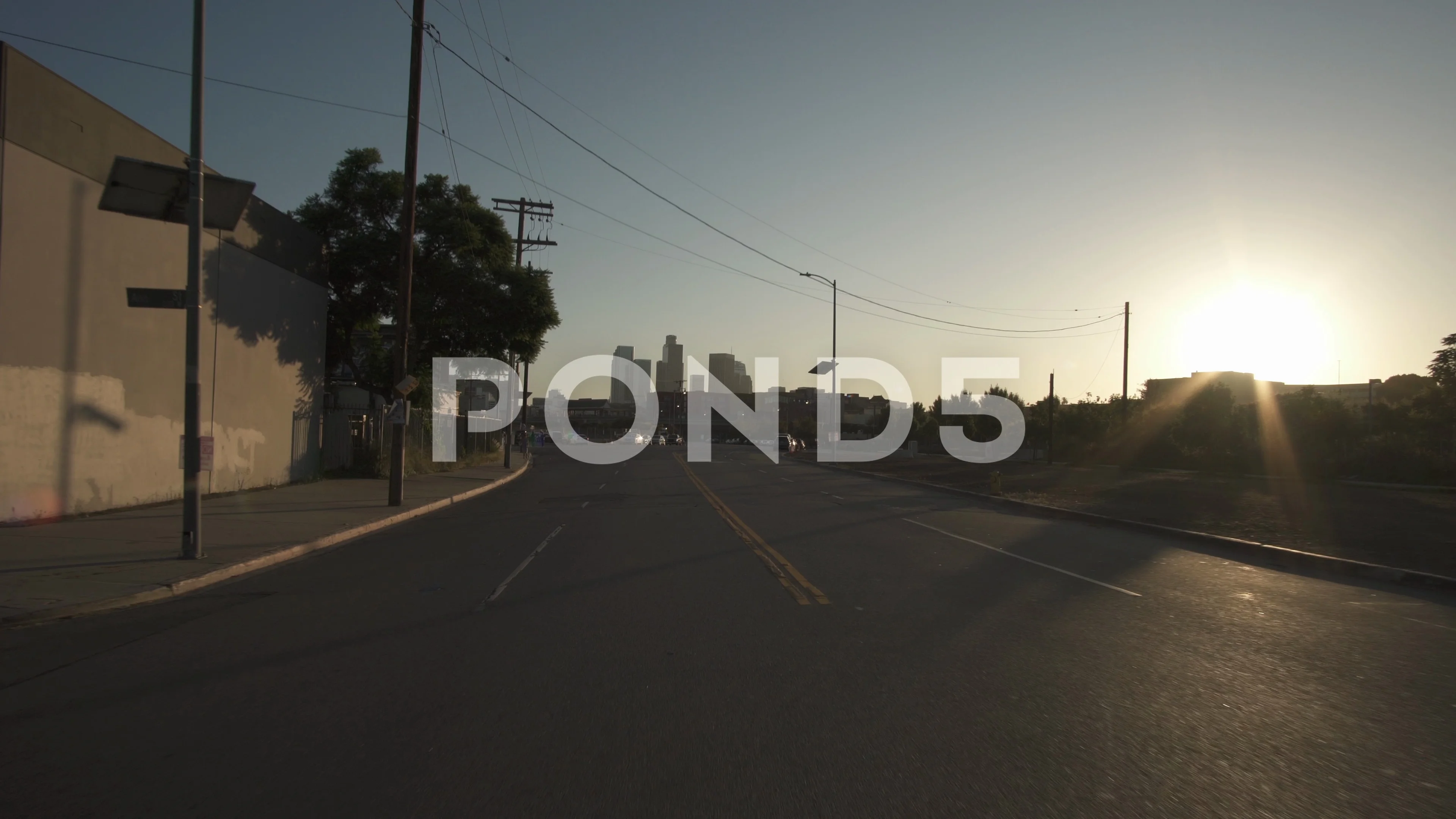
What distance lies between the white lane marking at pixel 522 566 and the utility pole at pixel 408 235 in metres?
5.17

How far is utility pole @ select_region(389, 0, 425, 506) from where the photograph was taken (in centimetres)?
1955

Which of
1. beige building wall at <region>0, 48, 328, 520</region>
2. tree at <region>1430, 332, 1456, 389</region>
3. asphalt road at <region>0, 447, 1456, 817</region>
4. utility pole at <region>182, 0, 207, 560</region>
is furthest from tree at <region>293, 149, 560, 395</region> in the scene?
tree at <region>1430, 332, 1456, 389</region>

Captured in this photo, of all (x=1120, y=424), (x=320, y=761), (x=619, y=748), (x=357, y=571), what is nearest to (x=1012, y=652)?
(x=619, y=748)

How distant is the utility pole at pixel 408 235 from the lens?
19.5m

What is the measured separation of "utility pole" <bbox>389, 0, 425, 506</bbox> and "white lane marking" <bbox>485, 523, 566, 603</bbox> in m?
5.17

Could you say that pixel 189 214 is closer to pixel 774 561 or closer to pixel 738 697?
pixel 774 561

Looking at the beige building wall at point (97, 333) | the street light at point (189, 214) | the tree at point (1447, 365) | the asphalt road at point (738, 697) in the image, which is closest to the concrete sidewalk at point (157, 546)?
the asphalt road at point (738, 697)

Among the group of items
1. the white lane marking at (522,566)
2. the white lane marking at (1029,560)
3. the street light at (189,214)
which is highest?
the street light at (189,214)

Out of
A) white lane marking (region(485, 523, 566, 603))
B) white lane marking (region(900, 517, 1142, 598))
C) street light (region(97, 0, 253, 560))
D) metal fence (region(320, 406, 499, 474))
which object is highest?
street light (region(97, 0, 253, 560))

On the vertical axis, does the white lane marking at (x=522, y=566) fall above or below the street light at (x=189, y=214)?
below

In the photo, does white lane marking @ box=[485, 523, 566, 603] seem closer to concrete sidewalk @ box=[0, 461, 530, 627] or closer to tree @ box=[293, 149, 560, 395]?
concrete sidewalk @ box=[0, 461, 530, 627]

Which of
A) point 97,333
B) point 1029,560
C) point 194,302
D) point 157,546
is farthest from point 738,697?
point 97,333

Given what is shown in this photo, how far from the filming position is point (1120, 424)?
163 ft

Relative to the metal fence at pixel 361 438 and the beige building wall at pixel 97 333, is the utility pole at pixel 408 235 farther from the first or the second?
the metal fence at pixel 361 438
